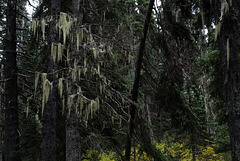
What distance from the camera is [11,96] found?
26.0ft

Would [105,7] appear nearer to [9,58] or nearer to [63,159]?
[9,58]

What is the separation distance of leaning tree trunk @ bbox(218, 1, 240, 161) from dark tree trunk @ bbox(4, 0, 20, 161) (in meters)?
7.63

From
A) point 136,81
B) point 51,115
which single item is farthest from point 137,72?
point 51,115

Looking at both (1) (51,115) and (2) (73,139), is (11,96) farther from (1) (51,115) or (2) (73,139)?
(2) (73,139)

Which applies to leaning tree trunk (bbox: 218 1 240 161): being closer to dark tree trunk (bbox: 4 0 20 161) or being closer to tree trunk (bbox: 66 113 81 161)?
tree trunk (bbox: 66 113 81 161)

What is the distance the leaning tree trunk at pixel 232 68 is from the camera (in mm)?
2793

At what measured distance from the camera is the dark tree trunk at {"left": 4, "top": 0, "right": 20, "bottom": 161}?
7.70 metres

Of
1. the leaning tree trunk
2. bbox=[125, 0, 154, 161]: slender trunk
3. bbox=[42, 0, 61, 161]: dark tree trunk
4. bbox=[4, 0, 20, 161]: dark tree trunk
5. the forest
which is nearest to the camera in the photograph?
the leaning tree trunk

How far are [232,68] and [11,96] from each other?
26.4ft

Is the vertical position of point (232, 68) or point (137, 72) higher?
point (232, 68)

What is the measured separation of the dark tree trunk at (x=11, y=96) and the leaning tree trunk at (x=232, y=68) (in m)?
7.63

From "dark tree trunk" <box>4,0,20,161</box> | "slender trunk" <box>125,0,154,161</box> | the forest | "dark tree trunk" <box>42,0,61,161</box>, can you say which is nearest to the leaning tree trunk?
the forest

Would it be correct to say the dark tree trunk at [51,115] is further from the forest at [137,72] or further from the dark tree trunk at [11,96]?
the dark tree trunk at [11,96]

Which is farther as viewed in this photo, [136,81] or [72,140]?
[72,140]
